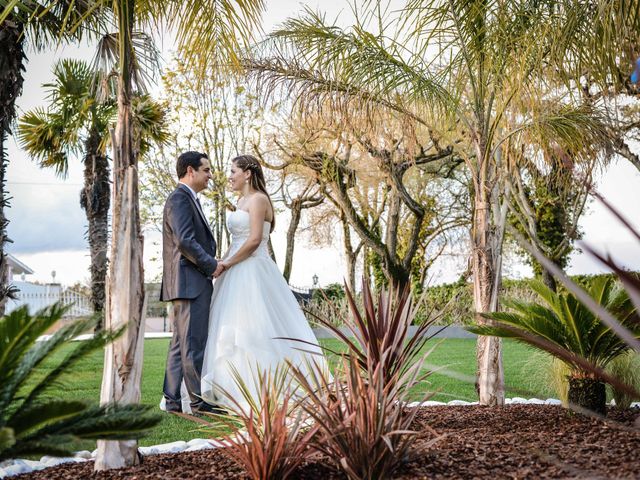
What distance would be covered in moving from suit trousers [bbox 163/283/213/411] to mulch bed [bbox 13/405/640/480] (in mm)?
1785

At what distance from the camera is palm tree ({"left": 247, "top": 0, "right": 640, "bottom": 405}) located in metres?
6.49

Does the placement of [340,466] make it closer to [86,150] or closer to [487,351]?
[487,351]

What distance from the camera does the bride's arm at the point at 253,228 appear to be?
6520mm

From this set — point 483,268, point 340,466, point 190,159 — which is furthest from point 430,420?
point 190,159

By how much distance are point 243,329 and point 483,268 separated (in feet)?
7.90

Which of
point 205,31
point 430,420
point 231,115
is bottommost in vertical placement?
point 430,420

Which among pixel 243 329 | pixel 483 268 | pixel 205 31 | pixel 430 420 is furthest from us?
pixel 483 268

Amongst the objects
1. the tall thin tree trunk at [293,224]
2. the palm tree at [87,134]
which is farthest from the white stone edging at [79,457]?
the tall thin tree trunk at [293,224]

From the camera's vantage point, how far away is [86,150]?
1703 cm

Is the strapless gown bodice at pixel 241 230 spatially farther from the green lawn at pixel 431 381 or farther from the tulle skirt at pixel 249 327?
the green lawn at pixel 431 381

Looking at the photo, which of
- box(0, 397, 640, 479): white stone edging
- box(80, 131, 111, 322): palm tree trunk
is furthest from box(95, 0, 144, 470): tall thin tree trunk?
box(80, 131, 111, 322): palm tree trunk

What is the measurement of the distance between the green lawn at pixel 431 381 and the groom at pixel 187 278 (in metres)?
0.39

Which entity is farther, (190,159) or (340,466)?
(190,159)

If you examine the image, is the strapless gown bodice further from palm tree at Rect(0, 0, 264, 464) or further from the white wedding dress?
palm tree at Rect(0, 0, 264, 464)
